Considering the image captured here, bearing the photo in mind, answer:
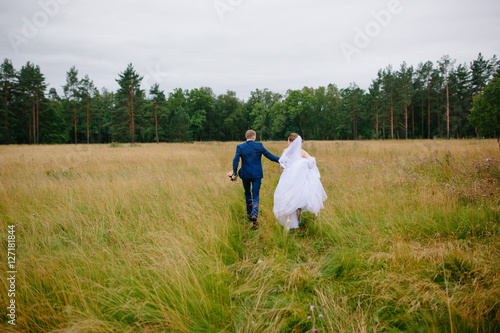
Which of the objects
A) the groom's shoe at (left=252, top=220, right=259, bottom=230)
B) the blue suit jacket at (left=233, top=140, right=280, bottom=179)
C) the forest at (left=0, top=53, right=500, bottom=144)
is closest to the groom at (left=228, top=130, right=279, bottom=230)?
the blue suit jacket at (left=233, top=140, right=280, bottom=179)

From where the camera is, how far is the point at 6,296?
235 centimetres

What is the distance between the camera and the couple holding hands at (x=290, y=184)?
4078 millimetres

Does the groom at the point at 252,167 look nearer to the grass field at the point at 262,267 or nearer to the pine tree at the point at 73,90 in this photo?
the grass field at the point at 262,267

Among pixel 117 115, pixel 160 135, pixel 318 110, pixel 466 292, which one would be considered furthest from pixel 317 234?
pixel 318 110

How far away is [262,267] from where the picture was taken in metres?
2.95

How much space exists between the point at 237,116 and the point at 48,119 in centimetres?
4220

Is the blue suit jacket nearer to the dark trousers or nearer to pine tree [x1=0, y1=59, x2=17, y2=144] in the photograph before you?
the dark trousers

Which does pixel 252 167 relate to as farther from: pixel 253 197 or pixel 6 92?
pixel 6 92

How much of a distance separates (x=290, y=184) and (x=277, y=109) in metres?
57.6

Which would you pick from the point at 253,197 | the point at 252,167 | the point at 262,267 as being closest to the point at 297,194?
the point at 253,197

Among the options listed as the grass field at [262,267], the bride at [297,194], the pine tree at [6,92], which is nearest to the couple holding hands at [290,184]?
the bride at [297,194]

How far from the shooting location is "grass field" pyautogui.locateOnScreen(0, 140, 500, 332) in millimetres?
2125

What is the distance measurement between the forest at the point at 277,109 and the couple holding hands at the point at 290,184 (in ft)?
104

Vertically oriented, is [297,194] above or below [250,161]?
below
